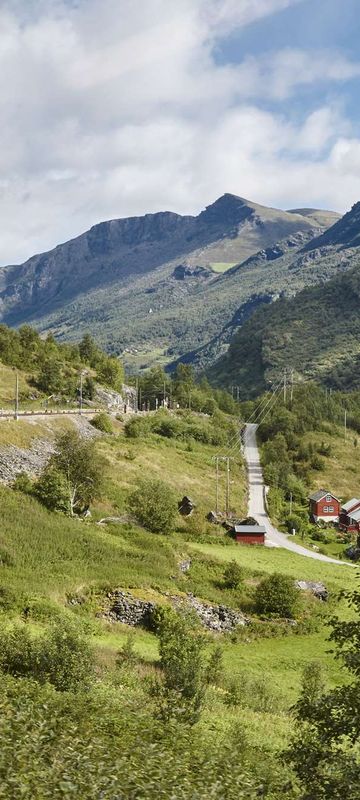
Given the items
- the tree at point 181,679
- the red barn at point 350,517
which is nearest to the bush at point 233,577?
the tree at point 181,679

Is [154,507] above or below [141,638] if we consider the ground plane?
above

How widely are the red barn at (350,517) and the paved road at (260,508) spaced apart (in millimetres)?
13728

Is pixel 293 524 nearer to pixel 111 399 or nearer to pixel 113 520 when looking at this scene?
pixel 113 520

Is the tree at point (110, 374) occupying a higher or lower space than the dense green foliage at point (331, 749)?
A: higher

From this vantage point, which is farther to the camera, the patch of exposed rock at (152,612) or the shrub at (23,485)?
the shrub at (23,485)

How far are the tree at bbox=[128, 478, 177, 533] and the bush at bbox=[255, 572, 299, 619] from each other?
1420 cm

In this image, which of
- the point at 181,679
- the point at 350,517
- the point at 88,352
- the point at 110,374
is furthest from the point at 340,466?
the point at 181,679

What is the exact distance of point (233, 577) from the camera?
4888 cm

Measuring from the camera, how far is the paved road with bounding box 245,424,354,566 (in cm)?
7575

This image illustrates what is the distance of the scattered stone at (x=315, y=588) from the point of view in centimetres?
5094

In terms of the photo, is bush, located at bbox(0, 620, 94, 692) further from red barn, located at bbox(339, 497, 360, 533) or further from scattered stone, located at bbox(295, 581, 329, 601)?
red barn, located at bbox(339, 497, 360, 533)

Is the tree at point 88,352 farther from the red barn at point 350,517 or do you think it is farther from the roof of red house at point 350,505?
the red barn at point 350,517

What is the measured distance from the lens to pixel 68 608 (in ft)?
120

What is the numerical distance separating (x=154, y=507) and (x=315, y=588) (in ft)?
53.8
